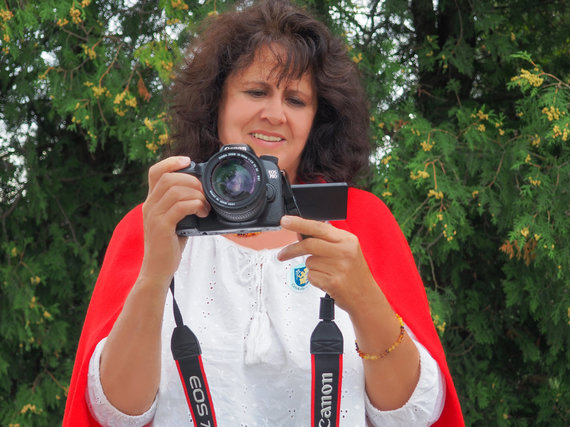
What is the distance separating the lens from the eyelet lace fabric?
1523 millimetres

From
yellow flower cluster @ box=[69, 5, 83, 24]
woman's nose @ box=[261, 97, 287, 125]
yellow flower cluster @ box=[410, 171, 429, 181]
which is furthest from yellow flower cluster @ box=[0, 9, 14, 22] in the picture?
yellow flower cluster @ box=[410, 171, 429, 181]

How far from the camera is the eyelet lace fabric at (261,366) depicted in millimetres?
1523

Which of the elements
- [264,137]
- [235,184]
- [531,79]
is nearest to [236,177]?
[235,184]

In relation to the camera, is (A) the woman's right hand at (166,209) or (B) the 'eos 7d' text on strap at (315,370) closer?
(A) the woman's right hand at (166,209)

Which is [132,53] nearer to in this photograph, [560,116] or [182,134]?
[182,134]

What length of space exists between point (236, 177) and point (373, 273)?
0.54m

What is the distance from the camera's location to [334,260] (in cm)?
133

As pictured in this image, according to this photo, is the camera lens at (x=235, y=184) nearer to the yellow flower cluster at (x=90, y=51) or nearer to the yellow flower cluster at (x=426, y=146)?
the yellow flower cluster at (x=426, y=146)

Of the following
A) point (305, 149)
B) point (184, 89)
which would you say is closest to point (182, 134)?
point (184, 89)

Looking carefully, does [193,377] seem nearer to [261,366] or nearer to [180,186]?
[261,366]

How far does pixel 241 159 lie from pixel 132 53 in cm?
195

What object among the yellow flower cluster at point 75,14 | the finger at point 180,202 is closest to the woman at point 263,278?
the finger at point 180,202

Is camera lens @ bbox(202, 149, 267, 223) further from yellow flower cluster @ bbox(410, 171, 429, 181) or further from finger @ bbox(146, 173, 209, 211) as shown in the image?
yellow flower cluster @ bbox(410, 171, 429, 181)

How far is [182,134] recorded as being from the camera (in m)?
1.87
